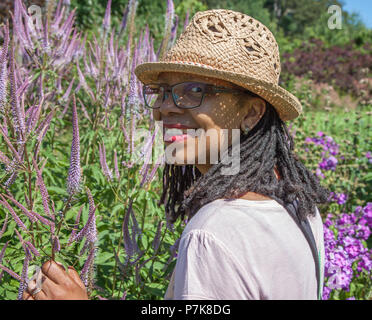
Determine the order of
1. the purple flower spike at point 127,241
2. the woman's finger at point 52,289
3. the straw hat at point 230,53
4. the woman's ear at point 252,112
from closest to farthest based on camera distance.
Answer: the woman's finger at point 52,289 → the straw hat at point 230,53 → the woman's ear at point 252,112 → the purple flower spike at point 127,241

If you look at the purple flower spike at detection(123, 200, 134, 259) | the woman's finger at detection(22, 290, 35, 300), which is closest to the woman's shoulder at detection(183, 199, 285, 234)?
the woman's finger at detection(22, 290, 35, 300)

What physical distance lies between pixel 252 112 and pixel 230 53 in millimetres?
248

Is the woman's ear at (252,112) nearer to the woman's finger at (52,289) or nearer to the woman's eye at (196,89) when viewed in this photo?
the woman's eye at (196,89)

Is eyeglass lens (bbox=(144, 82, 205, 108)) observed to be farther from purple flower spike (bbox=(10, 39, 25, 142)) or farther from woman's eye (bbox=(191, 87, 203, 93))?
purple flower spike (bbox=(10, 39, 25, 142))

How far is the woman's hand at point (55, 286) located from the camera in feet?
4.72

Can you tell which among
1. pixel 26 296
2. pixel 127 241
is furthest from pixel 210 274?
pixel 127 241

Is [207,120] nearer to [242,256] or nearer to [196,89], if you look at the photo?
[196,89]

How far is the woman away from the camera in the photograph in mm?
1234

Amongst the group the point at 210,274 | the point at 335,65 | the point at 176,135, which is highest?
the point at 335,65

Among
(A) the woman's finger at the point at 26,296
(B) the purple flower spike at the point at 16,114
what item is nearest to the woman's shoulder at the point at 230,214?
(A) the woman's finger at the point at 26,296

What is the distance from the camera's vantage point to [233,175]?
1492mm

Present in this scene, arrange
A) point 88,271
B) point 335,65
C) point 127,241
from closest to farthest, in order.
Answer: point 88,271, point 127,241, point 335,65

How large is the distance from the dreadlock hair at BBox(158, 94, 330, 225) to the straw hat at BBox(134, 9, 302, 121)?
5.3 inches
